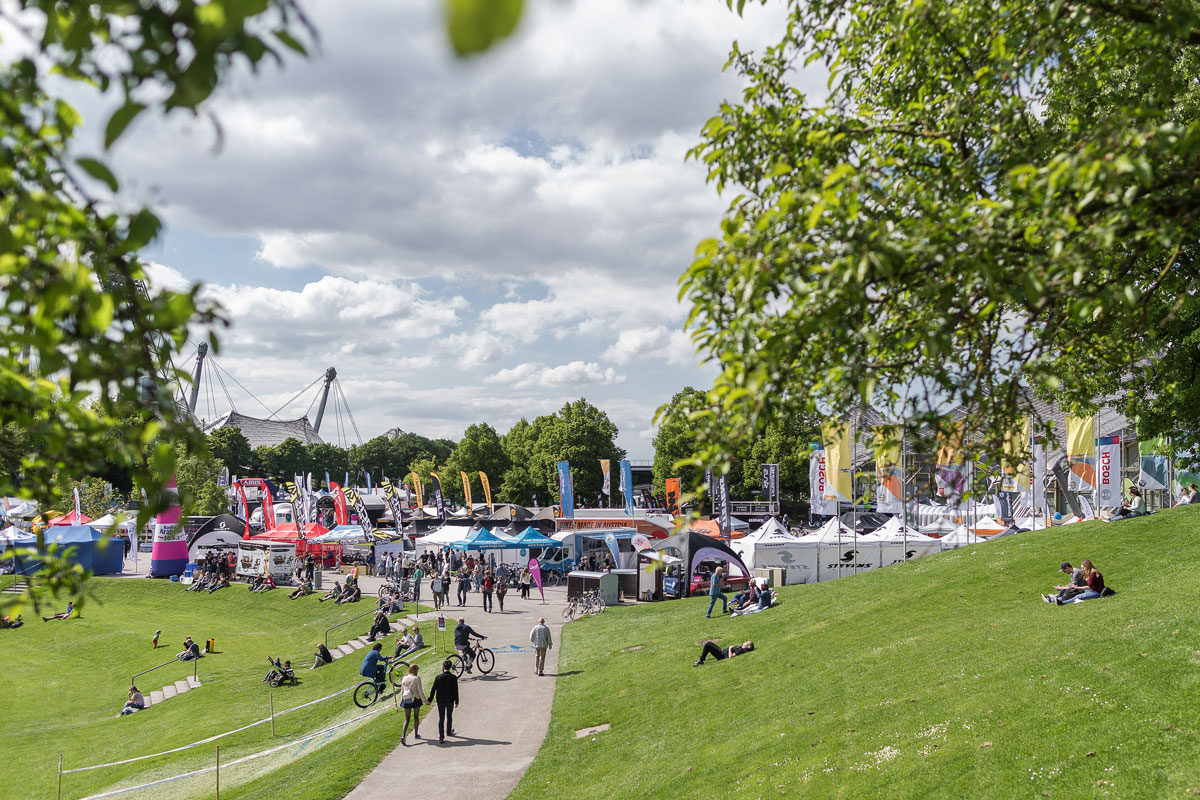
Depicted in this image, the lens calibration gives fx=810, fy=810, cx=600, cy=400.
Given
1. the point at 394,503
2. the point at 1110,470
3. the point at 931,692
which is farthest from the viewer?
the point at 394,503

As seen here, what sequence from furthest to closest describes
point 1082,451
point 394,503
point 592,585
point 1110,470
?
1. point 394,503
2. point 592,585
3. point 1082,451
4. point 1110,470

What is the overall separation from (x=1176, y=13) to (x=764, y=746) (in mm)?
10747

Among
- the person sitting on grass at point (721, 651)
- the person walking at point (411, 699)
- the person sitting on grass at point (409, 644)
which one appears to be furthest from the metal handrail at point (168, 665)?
the person sitting on grass at point (721, 651)

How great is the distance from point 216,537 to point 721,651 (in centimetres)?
3935

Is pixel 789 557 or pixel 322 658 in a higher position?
pixel 789 557

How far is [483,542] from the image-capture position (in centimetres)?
3788

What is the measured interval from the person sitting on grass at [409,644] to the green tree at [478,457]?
77.5 metres

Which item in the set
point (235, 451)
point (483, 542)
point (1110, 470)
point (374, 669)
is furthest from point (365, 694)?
point (235, 451)

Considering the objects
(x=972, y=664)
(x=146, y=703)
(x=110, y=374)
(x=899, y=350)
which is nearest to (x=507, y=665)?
(x=146, y=703)

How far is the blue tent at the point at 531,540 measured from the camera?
38812 mm

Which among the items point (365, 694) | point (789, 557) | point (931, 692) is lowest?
point (365, 694)

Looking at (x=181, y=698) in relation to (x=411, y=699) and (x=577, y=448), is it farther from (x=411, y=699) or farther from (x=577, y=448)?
(x=577, y=448)

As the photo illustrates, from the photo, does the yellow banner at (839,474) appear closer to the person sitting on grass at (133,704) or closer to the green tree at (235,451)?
the person sitting on grass at (133,704)

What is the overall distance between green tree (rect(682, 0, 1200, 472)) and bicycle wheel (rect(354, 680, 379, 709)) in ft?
57.1
